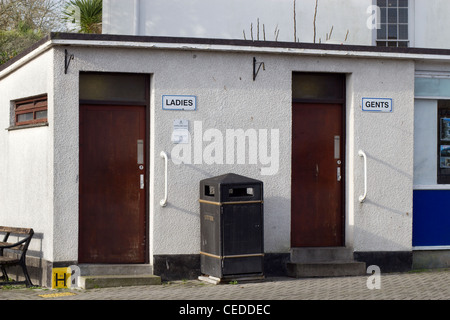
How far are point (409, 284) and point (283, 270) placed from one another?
186cm

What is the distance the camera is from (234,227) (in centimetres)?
1016

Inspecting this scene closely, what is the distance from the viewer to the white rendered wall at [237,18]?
1566 cm

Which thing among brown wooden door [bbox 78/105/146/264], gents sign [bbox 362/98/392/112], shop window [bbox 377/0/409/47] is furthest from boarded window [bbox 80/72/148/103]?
shop window [bbox 377/0/409/47]

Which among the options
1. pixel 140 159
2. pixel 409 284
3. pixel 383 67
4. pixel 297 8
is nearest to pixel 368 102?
pixel 383 67

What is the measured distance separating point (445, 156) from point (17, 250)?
6.93 m

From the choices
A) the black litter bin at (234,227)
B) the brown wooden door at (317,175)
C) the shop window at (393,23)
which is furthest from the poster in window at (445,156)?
the shop window at (393,23)

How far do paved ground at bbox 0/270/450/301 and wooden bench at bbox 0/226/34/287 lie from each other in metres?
0.33

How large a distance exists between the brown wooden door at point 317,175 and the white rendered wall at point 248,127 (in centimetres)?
20

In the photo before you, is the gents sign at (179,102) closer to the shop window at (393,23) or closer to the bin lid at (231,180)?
the bin lid at (231,180)

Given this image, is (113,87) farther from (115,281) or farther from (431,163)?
(431,163)

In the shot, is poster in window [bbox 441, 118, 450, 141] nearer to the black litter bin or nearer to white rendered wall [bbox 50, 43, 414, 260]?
white rendered wall [bbox 50, 43, 414, 260]

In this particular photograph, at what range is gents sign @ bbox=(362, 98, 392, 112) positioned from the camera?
11.4 meters

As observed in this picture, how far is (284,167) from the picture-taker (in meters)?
11.1

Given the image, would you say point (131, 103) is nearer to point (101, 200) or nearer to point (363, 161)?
point (101, 200)
